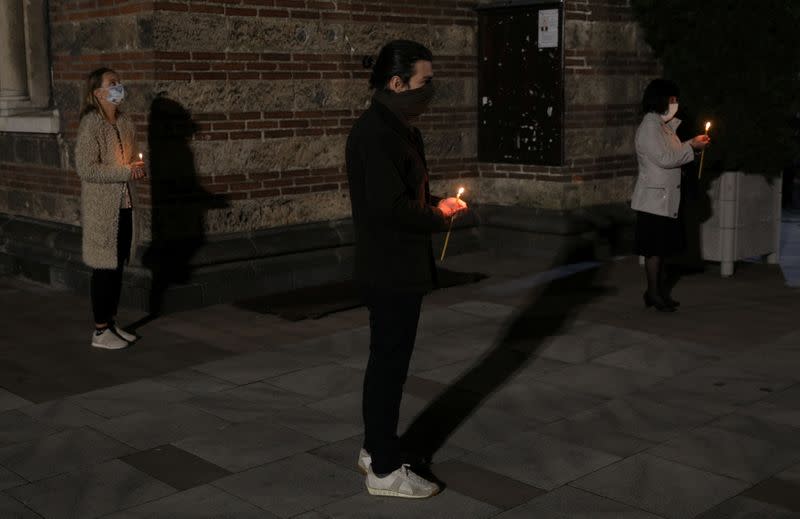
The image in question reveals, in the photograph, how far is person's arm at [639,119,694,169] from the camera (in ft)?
26.9

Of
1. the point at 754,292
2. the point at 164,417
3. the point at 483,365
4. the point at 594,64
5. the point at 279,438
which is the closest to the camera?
the point at 279,438

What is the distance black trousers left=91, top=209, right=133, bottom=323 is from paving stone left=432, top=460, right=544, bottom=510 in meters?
3.41

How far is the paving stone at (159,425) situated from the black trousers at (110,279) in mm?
1650

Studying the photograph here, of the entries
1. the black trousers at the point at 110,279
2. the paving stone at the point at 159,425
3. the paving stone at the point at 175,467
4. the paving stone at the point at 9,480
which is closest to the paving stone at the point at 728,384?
the paving stone at the point at 159,425

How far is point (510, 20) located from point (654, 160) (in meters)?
3.48

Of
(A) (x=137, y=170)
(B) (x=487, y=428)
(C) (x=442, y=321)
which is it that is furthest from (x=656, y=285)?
(A) (x=137, y=170)

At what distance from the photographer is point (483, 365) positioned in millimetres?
7055

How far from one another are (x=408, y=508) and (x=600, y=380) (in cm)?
237

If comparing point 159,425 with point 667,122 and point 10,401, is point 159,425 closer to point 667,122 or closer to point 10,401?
point 10,401

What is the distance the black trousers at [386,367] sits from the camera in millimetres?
4625

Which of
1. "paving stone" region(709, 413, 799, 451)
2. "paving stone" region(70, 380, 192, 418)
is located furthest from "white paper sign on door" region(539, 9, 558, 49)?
"paving stone" region(70, 380, 192, 418)

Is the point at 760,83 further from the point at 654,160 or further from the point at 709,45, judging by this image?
the point at 654,160

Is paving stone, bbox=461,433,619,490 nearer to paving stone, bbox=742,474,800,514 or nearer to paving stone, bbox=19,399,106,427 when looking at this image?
paving stone, bbox=742,474,800,514

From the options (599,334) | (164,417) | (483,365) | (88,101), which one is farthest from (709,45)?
(164,417)
